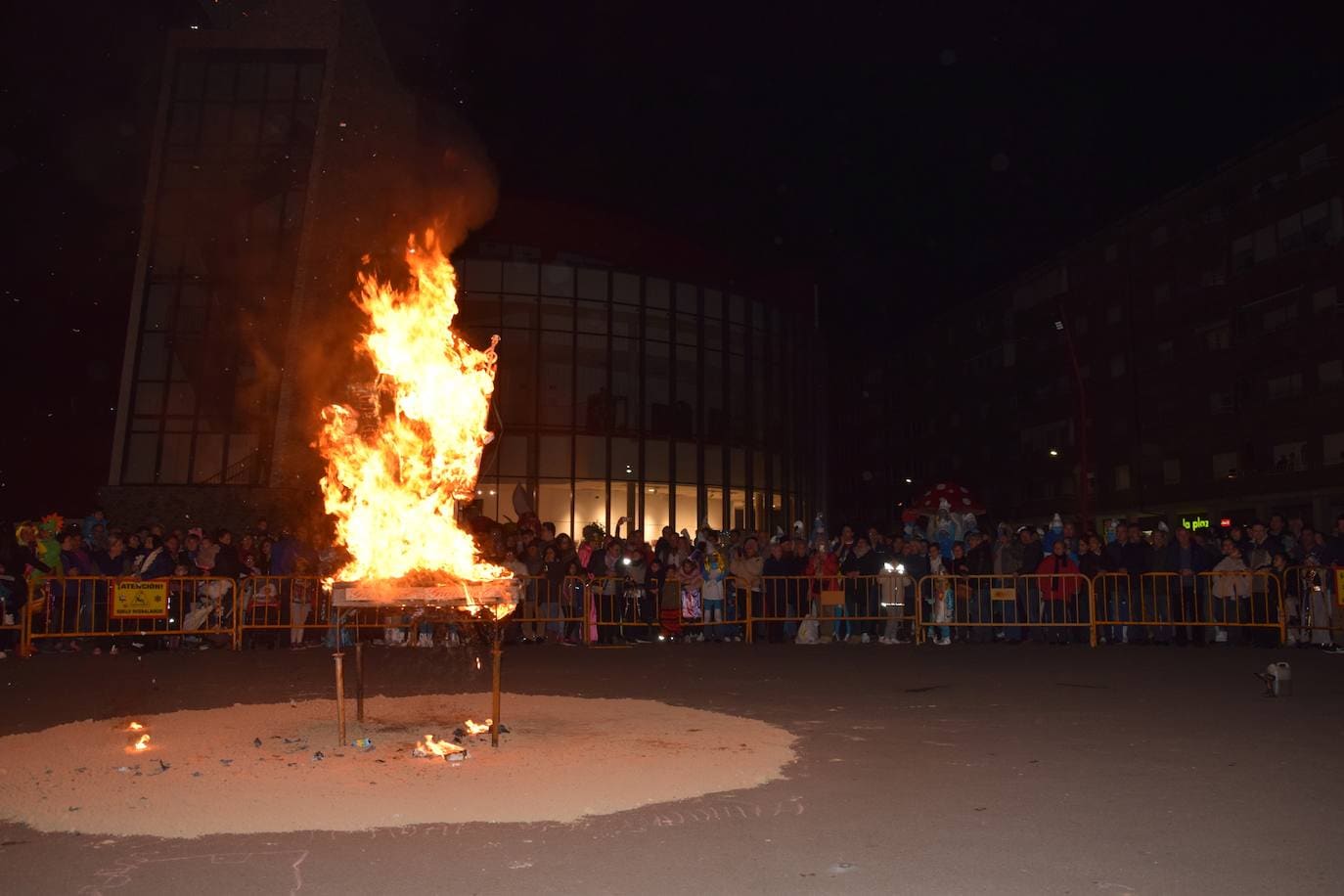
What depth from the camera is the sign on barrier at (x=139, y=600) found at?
1716cm

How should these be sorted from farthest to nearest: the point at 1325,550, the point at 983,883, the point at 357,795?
the point at 1325,550 → the point at 357,795 → the point at 983,883

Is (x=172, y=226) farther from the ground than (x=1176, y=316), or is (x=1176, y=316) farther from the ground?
(x=1176, y=316)

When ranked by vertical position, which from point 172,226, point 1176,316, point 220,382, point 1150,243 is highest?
point 1150,243

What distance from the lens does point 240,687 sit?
12.6m

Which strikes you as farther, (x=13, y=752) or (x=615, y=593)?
(x=615, y=593)

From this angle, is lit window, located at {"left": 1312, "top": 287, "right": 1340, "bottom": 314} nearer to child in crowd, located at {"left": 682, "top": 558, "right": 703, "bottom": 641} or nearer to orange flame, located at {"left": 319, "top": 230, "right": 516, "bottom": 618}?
child in crowd, located at {"left": 682, "top": 558, "right": 703, "bottom": 641}

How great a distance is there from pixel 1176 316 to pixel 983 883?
54.4 m

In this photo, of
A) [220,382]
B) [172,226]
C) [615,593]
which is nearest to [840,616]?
[615,593]

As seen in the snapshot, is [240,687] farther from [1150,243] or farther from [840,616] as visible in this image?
[1150,243]

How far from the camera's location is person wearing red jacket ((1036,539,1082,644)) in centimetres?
1838

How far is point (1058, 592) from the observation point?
1850cm

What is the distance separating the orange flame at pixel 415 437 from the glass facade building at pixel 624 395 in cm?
2460

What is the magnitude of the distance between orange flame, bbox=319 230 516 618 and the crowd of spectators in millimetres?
8206

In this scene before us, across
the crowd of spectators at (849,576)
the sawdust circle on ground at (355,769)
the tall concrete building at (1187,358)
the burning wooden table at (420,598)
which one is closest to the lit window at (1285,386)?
the tall concrete building at (1187,358)
